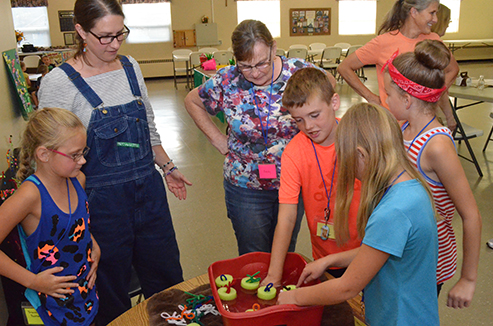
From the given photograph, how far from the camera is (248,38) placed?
1532 mm

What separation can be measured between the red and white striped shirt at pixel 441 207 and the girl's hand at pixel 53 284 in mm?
1245

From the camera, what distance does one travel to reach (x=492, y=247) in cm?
282

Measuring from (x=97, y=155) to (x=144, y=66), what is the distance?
1172cm

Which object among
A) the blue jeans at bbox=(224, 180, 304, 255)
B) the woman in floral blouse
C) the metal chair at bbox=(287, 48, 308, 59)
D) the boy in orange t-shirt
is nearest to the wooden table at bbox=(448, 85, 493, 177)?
the woman in floral blouse

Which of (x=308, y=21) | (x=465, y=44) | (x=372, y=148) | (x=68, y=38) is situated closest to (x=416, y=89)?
(x=372, y=148)

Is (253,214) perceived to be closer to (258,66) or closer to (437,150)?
(258,66)

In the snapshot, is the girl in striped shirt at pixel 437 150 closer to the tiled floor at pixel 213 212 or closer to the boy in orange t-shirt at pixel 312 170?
the boy in orange t-shirt at pixel 312 170

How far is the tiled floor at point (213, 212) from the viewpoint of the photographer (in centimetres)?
235

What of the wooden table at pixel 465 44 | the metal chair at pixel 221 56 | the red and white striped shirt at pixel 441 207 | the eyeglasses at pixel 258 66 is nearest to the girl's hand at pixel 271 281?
the red and white striped shirt at pixel 441 207

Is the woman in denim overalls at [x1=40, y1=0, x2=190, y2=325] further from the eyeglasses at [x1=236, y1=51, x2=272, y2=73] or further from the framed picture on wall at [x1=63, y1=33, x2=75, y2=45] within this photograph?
the framed picture on wall at [x1=63, y1=33, x2=75, y2=45]

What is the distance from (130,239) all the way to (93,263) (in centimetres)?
20

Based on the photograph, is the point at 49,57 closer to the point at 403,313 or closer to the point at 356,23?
the point at 403,313

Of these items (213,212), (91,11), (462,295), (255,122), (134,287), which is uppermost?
(91,11)

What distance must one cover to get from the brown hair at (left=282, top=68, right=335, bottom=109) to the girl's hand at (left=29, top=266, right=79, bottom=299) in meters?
0.95
